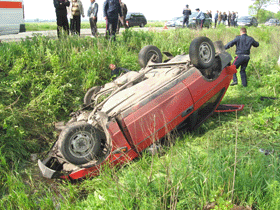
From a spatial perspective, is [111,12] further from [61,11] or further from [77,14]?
[61,11]

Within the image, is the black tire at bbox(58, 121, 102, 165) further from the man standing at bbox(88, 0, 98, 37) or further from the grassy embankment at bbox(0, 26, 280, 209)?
the man standing at bbox(88, 0, 98, 37)

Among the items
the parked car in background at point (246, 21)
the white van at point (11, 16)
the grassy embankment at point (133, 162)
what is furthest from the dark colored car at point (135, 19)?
the grassy embankment at point (133, 162)

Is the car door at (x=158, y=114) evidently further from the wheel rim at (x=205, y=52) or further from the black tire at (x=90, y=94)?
the black tire at (x=90, y=94)

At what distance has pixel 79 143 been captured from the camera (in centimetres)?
357

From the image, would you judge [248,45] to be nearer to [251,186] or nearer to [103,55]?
[103,55]

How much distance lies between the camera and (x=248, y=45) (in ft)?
22.8

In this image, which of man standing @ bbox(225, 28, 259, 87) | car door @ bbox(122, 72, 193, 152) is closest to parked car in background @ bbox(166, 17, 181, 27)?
man standing @ bbox(225, 28, 259, 87)

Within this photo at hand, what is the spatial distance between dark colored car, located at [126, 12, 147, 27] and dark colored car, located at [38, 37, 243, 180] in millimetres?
20942

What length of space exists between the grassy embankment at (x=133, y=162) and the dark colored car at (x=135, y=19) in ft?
52.8

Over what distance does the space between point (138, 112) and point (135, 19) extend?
22.9 metres

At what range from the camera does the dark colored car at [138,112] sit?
359 cm

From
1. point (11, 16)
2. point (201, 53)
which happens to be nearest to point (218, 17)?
point (11, 16)

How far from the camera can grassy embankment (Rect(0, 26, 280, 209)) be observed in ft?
8.59

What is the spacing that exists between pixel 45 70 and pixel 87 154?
3.62 meters
